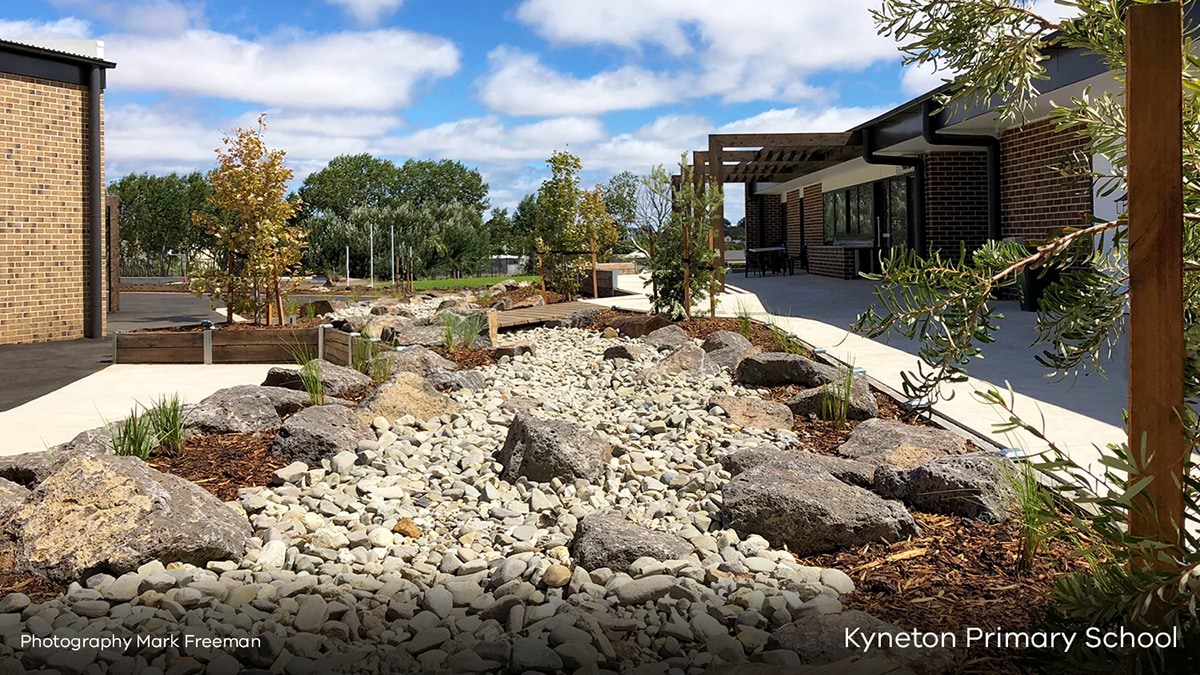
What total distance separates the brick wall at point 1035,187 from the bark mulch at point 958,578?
9.08m

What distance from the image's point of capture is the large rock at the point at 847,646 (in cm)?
258

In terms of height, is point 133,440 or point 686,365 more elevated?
point 686,365

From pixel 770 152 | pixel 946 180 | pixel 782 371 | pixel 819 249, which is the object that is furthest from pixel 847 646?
pixel 819 249

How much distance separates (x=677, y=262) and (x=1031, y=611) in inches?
355

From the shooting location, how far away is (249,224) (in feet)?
40.6

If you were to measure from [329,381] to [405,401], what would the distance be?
1.09 metres

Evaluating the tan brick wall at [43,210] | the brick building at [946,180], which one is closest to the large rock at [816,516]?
the brick building at [946,180]

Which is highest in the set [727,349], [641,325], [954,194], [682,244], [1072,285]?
[954,194]

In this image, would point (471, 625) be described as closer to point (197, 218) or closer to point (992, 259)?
point (992, 259)

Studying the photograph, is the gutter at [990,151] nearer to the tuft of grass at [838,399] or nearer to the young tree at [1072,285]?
the tuft of grass at [838,399]

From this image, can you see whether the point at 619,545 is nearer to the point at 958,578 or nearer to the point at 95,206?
the point at 958,578

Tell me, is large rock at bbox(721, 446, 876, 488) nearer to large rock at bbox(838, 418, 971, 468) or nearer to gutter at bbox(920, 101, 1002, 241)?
large rock at bbox(838, 418, 971, 468)

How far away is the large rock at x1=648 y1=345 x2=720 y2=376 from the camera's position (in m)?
7.80

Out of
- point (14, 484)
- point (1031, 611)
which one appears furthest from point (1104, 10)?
point (14, 484)
